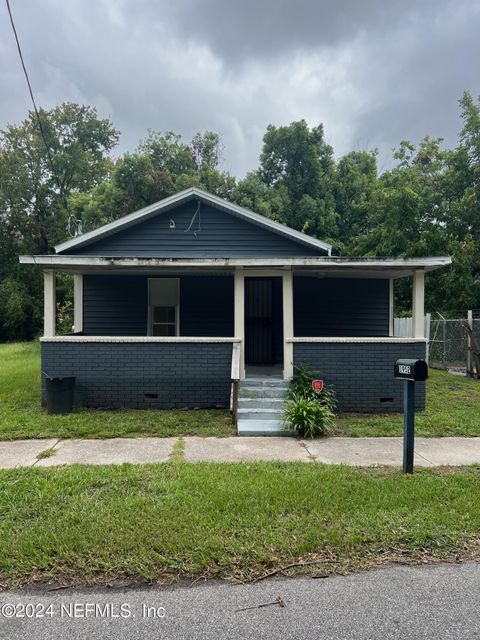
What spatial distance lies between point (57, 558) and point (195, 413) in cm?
491

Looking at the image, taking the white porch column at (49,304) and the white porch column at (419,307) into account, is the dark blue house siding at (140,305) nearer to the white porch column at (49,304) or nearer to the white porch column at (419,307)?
the white porch column at (49,304)

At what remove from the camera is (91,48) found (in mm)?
10680

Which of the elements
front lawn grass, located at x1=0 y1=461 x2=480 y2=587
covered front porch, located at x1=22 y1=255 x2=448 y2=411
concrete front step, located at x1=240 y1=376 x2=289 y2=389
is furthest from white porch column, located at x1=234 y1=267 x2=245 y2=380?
front lawn grass, located at x1=0 y1=461 x2=480 y2=587

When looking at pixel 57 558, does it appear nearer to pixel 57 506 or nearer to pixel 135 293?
pixel 57 506

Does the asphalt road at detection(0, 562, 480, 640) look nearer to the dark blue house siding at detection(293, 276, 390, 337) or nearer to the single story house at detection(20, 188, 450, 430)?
the single story house at detection(20, 188, 450, 430)

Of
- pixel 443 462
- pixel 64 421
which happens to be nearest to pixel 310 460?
pixel 443 462

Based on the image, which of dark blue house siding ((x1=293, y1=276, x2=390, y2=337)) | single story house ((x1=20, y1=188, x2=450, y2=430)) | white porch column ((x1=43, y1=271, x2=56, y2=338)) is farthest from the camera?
dark blue house siding ((x1=293, y1=276, x2=390, y2=337))

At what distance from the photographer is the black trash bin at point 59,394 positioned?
300 inches

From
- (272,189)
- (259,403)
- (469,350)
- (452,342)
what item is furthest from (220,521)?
(272,189)

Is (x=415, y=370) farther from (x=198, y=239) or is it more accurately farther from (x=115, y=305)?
(x=115, y=305)

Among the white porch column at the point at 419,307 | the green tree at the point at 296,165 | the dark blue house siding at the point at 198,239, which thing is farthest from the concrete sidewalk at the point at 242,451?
the green tree at the point at 296,165

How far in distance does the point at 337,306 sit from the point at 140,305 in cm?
488

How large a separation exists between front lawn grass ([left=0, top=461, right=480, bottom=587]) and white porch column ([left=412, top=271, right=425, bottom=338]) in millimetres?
3919

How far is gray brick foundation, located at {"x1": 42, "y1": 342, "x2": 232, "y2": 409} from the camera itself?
821cm
